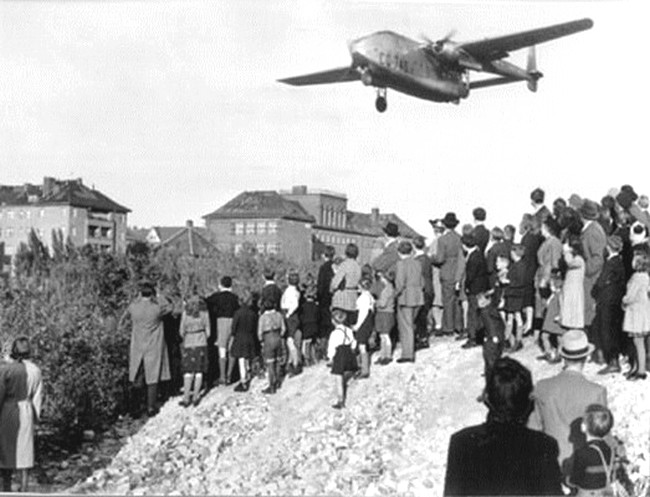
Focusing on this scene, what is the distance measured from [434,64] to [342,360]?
233cm

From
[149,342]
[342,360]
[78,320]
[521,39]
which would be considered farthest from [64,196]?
[521,39]

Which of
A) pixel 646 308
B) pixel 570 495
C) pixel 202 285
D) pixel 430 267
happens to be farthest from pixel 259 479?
pixel 202 285

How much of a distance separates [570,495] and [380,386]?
408 cm

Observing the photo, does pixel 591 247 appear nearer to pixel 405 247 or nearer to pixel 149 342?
pixel 405 247

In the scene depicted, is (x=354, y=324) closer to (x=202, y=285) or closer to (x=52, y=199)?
(x=52, y=199)

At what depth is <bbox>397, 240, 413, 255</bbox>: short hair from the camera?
7.51 meters

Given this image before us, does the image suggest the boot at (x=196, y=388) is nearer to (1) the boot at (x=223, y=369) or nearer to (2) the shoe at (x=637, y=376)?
(1) the boot at (x=223, y=369)

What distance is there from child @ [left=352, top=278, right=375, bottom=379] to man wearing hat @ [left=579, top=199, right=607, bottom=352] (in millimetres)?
1810

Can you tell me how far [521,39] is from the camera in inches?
247

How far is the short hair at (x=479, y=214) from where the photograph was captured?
7.42 metres

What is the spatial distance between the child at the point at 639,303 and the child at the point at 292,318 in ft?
9.67

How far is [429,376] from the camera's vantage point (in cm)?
752

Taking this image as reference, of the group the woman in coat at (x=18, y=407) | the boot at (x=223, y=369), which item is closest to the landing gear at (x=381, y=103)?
the boot at (x=223, y=369)

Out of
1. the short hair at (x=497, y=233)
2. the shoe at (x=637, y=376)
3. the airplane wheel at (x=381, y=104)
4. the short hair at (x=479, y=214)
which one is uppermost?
the airplane wheel at (x=381, y=104)
